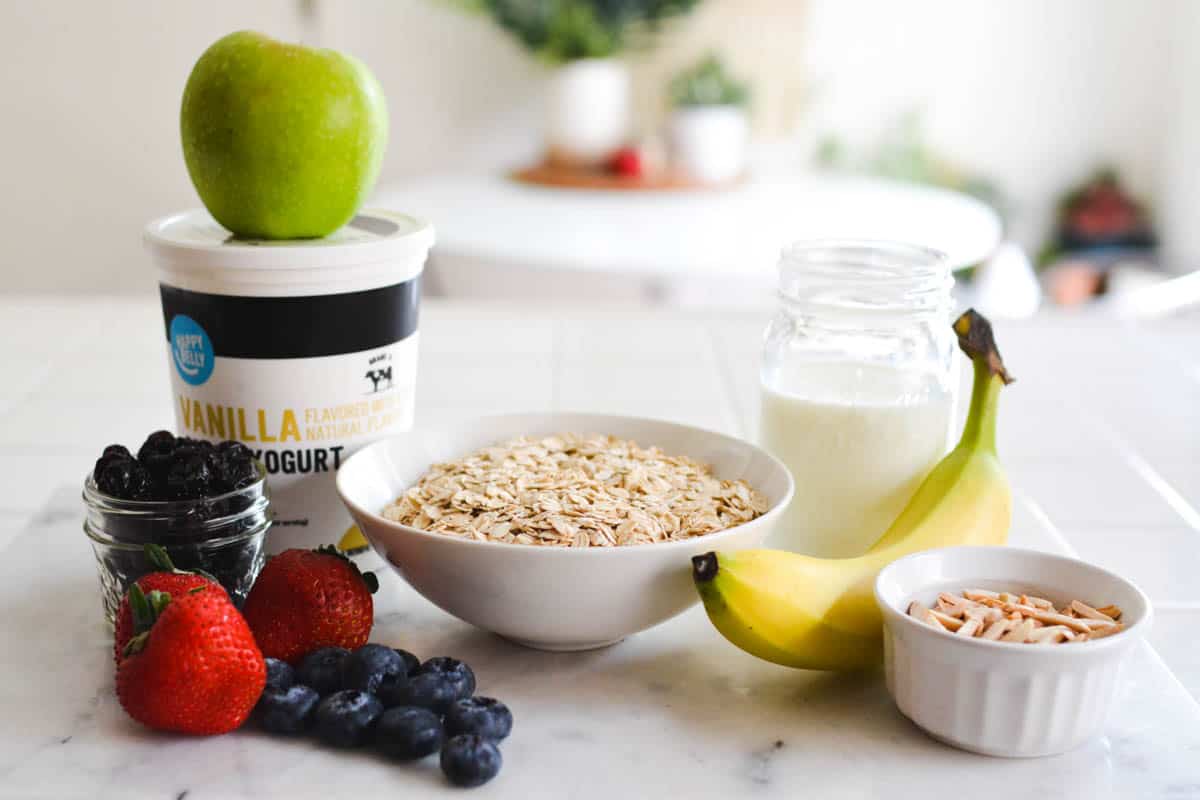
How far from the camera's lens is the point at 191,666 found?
66 centimetres

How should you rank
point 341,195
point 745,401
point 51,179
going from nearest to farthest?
point 341,195
point 745,401
point 51,179

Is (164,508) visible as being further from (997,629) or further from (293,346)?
(997,629)

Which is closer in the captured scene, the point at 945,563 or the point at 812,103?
the point at 945,563

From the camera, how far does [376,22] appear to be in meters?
3.85

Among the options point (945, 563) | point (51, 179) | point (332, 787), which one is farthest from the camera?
point (51, 179)

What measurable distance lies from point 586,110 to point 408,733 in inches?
112

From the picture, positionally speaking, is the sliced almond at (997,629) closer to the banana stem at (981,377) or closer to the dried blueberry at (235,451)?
the banana stem at (981,377)

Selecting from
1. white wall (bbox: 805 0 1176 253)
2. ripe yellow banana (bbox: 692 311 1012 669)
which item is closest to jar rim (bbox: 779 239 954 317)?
ripe yellow banana (bbox: 692 311 1012 669)

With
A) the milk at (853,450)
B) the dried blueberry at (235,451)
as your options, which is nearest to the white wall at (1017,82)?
the milk at (853,450)

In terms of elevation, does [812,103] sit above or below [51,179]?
above

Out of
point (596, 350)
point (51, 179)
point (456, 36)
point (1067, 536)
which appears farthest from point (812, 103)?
point (1067, 536)

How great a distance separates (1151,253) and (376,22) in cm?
297

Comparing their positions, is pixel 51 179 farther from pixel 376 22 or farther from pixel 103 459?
pixel 103 459

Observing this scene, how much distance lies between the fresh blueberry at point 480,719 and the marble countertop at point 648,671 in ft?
0.07
